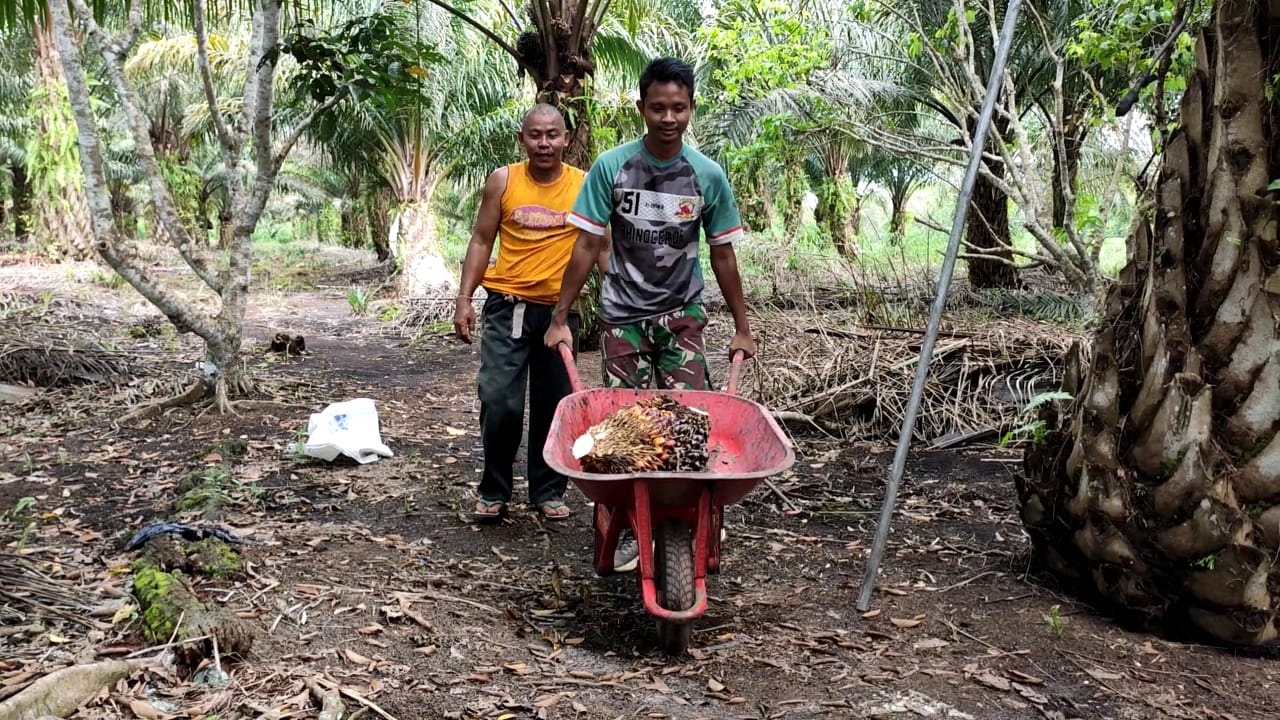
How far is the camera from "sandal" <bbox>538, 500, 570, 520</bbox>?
4102 mm

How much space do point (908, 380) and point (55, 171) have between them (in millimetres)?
15127

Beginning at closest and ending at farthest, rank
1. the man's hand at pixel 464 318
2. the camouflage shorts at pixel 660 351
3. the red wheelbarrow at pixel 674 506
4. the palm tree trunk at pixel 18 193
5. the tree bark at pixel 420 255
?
the red wheelbarrow at pixel 674 506 < the camouflage shorts at pixel 660 351 < the man's hand at pixel 464 318 < the tree bark at pixel 420 255 < the palm tree trunk at pixel 18 193

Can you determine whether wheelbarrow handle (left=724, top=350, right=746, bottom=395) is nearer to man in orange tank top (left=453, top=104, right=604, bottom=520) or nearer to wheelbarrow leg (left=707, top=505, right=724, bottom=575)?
wheelbarrow leg (left=707, top=505, right=724, bottom=575)

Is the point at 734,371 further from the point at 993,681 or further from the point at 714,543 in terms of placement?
the point at 993,681

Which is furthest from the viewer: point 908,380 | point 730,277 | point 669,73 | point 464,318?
point 908,380

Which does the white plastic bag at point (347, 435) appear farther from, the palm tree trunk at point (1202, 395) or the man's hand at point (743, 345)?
the palm tree trunk at point (1202, 395)

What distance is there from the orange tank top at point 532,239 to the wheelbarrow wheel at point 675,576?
4.79 ft

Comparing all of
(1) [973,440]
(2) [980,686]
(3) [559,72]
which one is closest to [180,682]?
(2) [980,686]

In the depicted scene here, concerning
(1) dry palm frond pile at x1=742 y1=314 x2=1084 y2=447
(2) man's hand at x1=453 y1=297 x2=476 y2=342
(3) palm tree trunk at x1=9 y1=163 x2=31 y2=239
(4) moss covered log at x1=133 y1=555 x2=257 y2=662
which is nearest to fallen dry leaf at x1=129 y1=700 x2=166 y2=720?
(4) moss covered log at x1=133 y1=555 x2=257 y2=662

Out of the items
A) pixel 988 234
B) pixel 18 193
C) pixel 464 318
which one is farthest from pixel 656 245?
pixel 18 193

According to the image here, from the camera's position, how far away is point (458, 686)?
256cm

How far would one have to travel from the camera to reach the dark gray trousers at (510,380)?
3.88 metres

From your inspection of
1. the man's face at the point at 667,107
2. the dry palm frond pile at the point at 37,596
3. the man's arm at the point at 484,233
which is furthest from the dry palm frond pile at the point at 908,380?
the dry palm frond pile at the point at 37,596

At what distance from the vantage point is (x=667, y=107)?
3.20 meters
